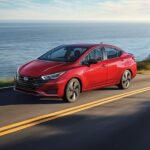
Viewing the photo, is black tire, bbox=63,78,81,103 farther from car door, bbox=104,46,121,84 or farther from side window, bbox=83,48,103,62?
car door, bbox=104,46,121,84

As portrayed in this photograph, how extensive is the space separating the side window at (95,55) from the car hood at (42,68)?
935mm

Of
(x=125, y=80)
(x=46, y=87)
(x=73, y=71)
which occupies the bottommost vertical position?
(x=125, y=80)

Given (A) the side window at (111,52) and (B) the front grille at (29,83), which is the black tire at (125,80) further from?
(B) the front grille at (29,83)

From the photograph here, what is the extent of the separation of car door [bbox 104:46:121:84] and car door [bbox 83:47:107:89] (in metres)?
0.30

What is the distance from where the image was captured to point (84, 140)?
7676 mm

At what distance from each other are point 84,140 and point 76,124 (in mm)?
1241

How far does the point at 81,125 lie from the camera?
8.84 meters

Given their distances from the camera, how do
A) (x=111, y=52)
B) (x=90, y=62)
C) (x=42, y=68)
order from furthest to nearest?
(x=111, y=52)
(x=90, y=62)
(x=42, y=68)

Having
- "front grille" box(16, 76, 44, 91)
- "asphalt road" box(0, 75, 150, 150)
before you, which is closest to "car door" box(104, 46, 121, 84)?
"asphalt road" box(0, 75, 150, 150)

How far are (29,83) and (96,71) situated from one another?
2.31m

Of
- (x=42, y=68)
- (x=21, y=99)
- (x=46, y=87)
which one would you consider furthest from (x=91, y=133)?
(x=21, y=99)

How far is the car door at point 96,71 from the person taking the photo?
39.5 ft

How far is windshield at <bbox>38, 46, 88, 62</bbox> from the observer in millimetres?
12141

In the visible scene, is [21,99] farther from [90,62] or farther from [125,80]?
[125,80]
